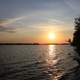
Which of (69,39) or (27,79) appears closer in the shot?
(27,79)

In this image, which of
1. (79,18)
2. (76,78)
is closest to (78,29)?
(79,18)

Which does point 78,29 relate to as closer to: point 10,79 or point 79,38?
point 79,38

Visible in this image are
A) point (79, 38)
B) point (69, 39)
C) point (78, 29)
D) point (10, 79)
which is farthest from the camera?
point (69, 39)

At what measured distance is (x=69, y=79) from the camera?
103ft

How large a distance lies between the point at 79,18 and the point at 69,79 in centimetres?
9195

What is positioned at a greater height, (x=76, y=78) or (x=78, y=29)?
(x=78, y=29)

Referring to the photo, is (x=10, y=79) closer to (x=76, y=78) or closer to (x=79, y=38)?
(x=76, y=78)

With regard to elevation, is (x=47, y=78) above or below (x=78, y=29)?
below

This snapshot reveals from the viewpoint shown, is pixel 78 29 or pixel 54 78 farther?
pixel 78 29

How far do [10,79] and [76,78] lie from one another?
9789mm

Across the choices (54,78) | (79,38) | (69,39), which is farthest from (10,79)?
(69,39)

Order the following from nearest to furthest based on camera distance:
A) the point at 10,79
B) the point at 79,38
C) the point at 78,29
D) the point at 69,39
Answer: the point at 10,79
the point at 79,38
the point at 78,29
the point at 69,39

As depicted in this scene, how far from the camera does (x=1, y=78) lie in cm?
3178

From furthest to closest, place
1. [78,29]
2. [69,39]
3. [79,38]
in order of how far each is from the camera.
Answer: [69,39], [78,29], [79,38]
